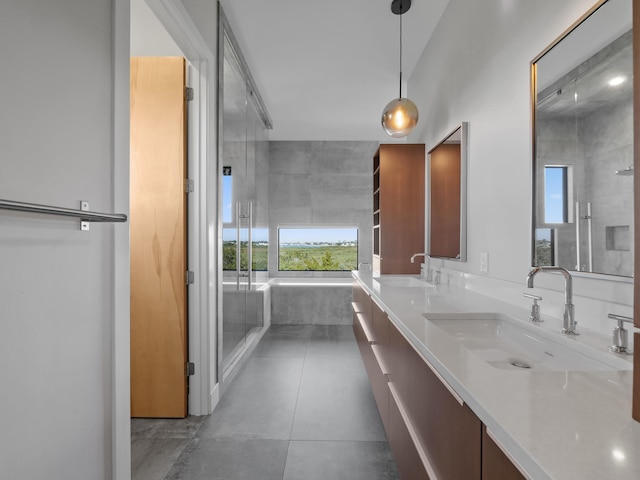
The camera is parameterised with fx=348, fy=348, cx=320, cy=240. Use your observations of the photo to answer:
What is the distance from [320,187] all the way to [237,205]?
2604mm

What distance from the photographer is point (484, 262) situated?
205 cm

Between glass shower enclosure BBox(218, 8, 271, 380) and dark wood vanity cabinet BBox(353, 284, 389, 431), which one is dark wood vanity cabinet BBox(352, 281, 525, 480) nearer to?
dark wood vanity cabinet BBox(353, 284, 389, 431)

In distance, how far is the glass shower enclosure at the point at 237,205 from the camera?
2.69 m

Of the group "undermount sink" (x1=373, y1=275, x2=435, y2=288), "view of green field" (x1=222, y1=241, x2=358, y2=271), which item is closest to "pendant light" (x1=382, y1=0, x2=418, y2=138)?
"undermount sink" (x1=373, y1=275, x2=435, y2=288)

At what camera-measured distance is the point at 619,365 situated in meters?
0.90

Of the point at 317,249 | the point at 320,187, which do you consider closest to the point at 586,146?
the point at 320,187

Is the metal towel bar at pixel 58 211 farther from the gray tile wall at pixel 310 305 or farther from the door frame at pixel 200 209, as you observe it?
the gray tile wall at pixel 310 305

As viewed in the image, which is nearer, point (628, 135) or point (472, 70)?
point (628, 135)

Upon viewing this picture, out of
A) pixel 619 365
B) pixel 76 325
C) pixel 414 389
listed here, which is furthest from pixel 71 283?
pixel 619 365

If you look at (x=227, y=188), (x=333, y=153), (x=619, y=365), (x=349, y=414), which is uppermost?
(x=333, y=153)

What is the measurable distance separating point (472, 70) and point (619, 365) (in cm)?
194

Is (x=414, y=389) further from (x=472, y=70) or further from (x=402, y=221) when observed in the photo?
(x=402, y=221)

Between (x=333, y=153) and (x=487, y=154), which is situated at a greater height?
(x=333, y=153)

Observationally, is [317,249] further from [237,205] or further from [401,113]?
[401,113]
